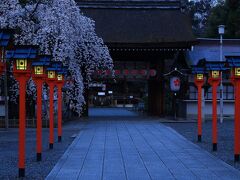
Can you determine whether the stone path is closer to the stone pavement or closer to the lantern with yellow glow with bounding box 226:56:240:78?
the stone pavement

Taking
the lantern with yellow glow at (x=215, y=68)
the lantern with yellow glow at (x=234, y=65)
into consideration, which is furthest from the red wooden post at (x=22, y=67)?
the lantern with yellow glow at (x=215, y=68)

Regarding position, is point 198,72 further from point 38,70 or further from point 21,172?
point 21,172

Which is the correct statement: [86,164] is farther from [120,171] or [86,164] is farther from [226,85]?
[226,85]

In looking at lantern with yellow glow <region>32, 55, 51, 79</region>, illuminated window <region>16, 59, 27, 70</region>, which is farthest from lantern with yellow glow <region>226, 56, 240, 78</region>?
illuminated window <region>16, 59, 27, 70</region>

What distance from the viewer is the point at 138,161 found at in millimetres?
12492

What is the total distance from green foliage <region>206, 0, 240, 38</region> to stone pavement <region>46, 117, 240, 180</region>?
22.3 metres

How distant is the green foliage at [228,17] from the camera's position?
38219 millimetres

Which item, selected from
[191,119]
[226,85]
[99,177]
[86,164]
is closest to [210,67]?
[86,164]

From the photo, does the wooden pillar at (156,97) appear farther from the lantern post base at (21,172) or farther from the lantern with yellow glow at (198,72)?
the lantern post base at (21,172)

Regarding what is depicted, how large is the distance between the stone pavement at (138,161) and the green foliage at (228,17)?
2228cm

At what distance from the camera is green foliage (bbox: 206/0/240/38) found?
3822 centimetres

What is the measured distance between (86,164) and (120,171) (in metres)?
1.38

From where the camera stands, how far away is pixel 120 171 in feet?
35.6

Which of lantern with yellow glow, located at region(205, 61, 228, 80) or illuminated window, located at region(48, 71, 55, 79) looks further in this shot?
lantern with yellow glow, located at region(205, 61, 228, 80)
